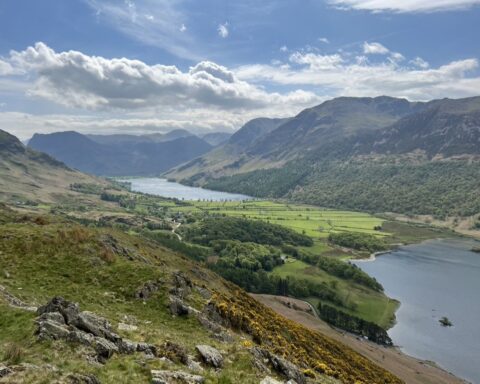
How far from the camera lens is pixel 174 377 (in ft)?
82.4

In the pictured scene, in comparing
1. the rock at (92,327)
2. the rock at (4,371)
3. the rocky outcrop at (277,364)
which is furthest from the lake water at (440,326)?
the rock at (4,371)

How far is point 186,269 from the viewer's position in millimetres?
79938

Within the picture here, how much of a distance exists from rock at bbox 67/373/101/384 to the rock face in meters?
3.78

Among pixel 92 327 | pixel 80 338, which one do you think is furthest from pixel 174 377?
pixel 92 327

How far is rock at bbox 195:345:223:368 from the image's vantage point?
3102cm

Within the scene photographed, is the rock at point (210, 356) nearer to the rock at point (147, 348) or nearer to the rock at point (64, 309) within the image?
the rock at point (147, 348)

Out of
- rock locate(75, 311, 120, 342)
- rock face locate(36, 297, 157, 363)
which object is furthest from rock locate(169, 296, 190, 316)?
rock locate(75, 311, 120, 342)

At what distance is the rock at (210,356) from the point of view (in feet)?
102

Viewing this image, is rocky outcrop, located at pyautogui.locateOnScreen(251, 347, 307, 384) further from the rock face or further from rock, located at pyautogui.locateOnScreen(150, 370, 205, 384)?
the rock face

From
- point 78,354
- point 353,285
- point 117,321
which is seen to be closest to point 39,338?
point 78,354

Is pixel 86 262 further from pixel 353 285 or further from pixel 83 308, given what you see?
pixel 353 285

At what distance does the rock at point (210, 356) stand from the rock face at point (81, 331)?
4158 mm

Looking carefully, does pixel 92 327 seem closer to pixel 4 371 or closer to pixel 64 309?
pixel 64 309

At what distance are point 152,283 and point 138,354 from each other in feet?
60.8
